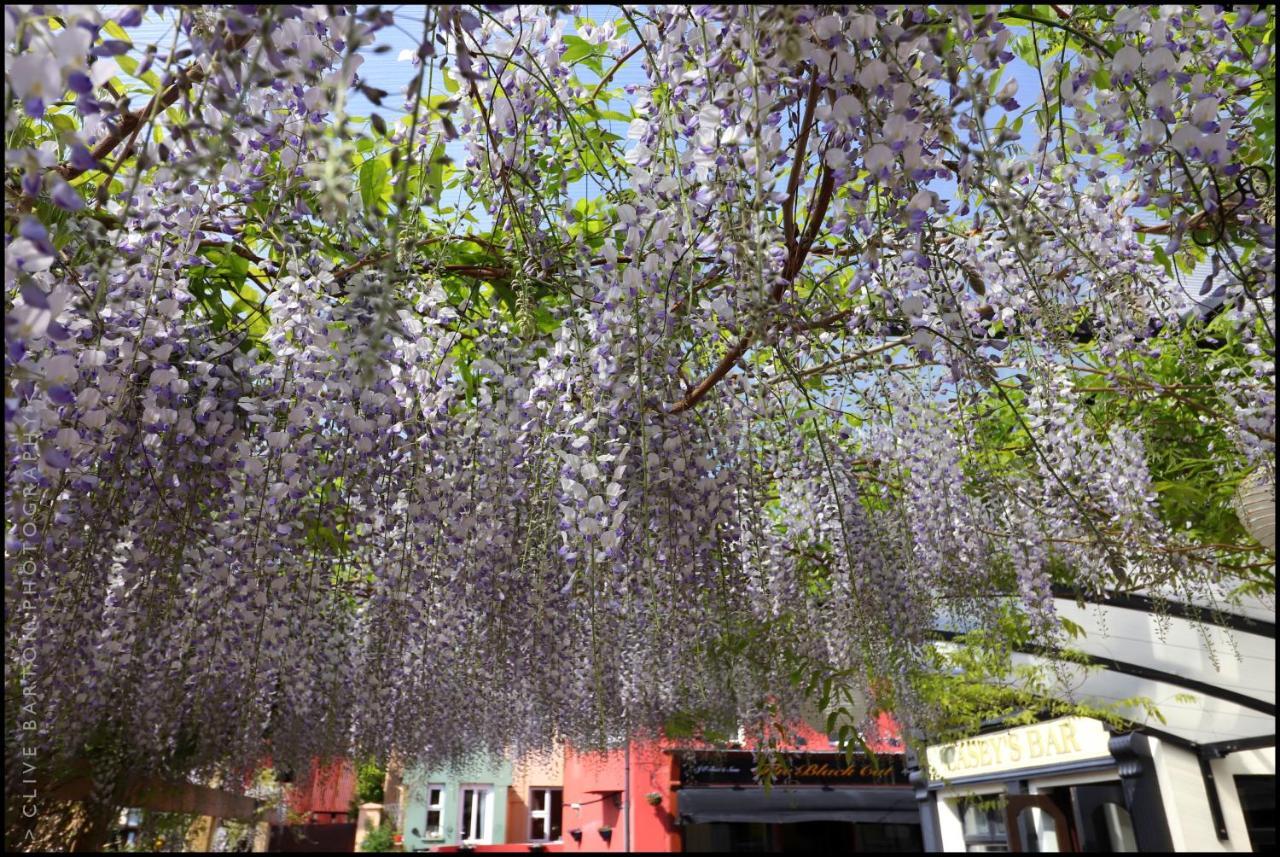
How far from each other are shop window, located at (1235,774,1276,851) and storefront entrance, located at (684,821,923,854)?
6.39 metres

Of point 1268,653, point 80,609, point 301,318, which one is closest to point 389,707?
point 80,609

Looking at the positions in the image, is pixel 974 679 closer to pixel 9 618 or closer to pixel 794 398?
pixel 794 398

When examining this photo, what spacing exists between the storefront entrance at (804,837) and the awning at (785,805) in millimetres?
1780

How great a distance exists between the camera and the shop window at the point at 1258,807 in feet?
19.9

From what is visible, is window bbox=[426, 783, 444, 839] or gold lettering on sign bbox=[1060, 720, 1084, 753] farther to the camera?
window bbox=[426, 783, 444, 839]

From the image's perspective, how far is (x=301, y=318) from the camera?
2260 millimetres

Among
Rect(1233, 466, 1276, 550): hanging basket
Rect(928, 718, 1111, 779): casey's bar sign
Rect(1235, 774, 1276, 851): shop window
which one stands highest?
Rect(1233, 466, 1276, 550): hanging basket

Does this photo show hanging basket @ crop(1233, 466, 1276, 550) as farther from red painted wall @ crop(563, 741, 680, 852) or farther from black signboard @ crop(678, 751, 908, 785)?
black signboard @ crop(678, 751, 908, 785)

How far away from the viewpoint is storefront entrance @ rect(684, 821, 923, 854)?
12.1 meters

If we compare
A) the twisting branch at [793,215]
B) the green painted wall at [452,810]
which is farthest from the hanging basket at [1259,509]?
the green painted wall at [452,810]

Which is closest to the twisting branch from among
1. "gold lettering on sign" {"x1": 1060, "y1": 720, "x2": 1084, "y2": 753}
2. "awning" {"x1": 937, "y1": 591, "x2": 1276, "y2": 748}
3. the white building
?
"awning" {"x1": 937, "y1": 591, "x2": 1276, "y2": 748}

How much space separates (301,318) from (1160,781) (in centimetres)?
694

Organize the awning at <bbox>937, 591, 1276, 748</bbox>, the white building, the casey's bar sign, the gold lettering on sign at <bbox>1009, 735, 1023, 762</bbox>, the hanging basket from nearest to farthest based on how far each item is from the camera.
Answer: the hanging basket
the awning at <bbox>937, 591, 1276, 748</bbox>
the white building
the casey's bar sign
the gold lettering on sign at <bbox>1009, 735, 1023, 762</bbox>

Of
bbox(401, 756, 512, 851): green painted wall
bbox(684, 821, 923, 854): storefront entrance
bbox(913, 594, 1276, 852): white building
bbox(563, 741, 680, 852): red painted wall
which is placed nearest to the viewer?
bbox(913, 594, 1276, 852): white building
